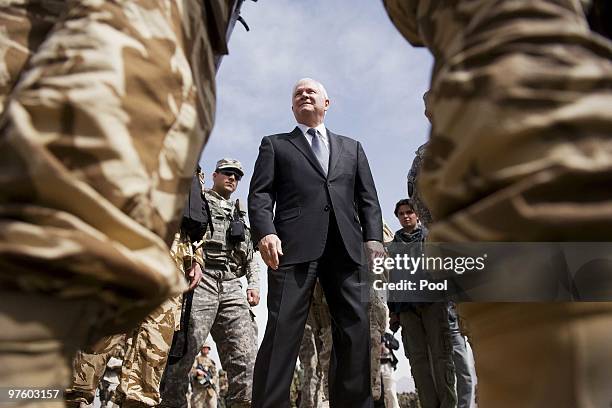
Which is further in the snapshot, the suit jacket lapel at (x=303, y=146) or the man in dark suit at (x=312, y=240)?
the suit jacket lapel at (x=303, y=146)

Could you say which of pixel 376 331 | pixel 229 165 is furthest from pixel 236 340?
pixel 229 165

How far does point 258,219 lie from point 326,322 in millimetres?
3247

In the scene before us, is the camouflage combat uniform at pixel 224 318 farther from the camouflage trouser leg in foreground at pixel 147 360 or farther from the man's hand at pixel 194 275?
the camouflage trouser leg in foreground at pixel 147 360

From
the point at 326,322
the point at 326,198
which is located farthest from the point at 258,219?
the point at 326,322

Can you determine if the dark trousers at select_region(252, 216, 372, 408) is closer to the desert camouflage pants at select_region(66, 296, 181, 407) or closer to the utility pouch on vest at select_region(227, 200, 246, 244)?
the desert camouflage pants at select_region(66, 296, 181, 407)

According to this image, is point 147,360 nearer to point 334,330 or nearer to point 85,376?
point 85,376

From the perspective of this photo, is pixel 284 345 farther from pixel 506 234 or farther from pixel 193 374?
pixel 193 374

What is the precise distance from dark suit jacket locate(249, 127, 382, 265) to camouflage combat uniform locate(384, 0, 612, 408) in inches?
77.0

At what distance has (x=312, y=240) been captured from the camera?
2.63 m

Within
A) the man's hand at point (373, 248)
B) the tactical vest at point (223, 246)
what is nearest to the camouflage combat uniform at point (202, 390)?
the tactical vest at point (223, 246)

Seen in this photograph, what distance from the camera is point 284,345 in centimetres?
245

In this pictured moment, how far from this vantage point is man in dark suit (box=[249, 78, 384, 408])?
2.47 meters

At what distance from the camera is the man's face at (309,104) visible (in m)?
3.16

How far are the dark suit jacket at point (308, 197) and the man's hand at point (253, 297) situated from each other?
7.45 feet
